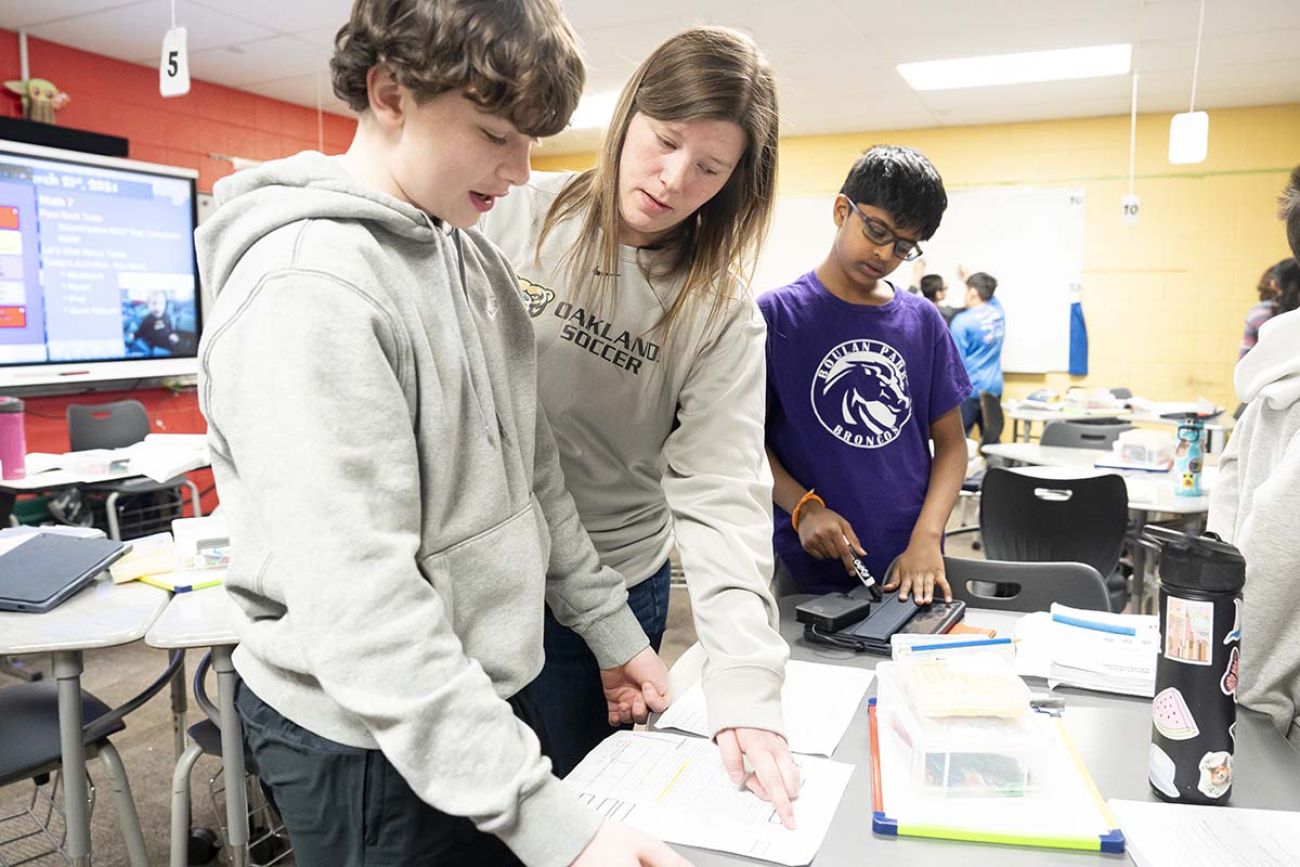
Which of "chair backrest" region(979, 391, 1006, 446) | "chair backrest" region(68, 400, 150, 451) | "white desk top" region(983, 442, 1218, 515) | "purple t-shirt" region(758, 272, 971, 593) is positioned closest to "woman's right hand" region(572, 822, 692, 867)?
"purple t-shirt" region(758, 272, 971, 593)

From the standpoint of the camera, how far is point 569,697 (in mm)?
1234

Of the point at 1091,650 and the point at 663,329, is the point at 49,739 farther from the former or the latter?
the point at 1091,650

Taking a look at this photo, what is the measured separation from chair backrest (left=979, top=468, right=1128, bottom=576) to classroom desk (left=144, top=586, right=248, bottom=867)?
2.05m

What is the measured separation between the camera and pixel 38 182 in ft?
15.6

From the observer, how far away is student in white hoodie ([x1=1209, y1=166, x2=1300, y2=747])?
0.95 meters

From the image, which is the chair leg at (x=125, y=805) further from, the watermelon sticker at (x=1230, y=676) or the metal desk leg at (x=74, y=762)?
the watermelon sticker at (x=1230, y=676)

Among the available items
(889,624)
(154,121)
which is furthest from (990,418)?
(154,121)

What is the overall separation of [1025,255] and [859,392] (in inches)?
240

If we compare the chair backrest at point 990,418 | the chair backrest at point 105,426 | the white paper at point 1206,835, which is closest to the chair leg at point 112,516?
the chair backrest at point 105,426

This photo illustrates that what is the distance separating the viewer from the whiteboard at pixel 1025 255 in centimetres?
699

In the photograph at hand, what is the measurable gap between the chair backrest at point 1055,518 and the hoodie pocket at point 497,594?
2169mm

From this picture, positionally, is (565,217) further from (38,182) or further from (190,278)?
(190,278)

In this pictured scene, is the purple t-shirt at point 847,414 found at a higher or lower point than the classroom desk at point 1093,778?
higher

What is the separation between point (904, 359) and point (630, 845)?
1191 mm
